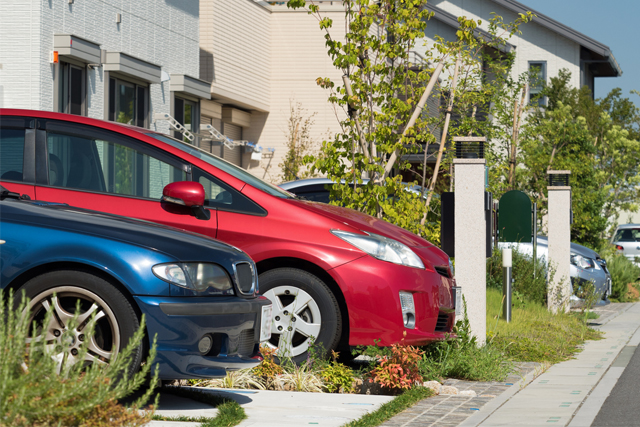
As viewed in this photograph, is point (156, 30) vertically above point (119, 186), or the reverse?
point (156, 30)

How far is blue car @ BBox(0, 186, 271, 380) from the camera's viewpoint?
16.2 feet

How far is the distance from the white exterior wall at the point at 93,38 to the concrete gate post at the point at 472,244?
8210 millimetres

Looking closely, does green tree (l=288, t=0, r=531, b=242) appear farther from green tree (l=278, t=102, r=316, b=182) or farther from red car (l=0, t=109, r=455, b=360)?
green tree (l=278, t=102, r=316, b=182)

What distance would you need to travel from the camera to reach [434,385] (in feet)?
22.2

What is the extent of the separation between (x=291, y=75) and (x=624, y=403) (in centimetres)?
2293

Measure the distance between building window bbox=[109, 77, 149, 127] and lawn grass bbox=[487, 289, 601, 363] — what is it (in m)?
8.12

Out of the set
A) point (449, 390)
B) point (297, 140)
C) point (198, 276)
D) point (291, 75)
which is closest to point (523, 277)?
point (449, 390)

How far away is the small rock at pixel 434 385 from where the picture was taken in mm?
6715

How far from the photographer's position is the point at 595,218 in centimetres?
2230

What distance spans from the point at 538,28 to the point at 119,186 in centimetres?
3363

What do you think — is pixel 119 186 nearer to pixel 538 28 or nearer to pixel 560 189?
pixel 560 189

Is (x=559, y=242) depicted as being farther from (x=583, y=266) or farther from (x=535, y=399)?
(x=535, y=399)

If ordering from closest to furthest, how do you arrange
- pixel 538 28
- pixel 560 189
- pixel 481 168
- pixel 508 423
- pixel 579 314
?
pixel 508 423 → pixel 481 168 → pixel 579 314 → pixel 560 189 → pixel 538 28

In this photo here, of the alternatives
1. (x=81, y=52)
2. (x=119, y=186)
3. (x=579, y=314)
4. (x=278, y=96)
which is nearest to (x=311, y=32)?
(x=278, y=96)
